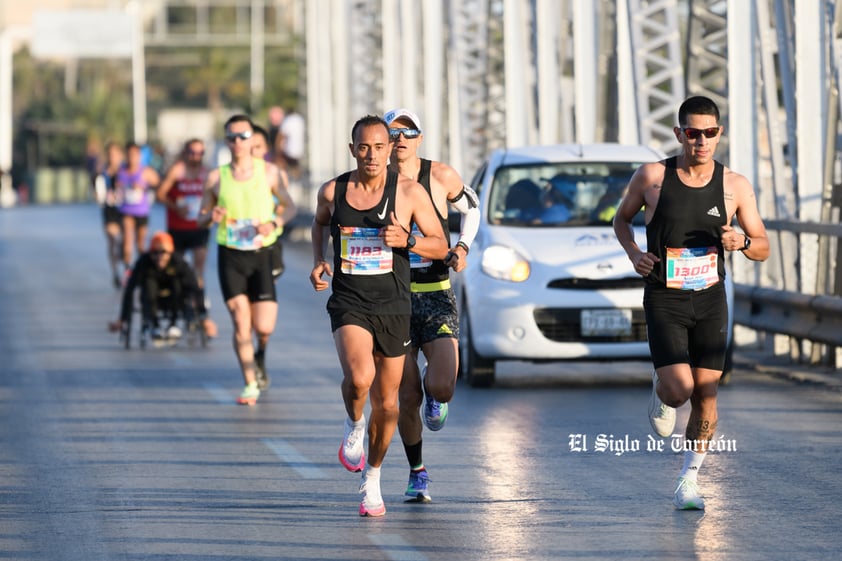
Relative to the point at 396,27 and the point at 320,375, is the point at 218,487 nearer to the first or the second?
the point at 320,375

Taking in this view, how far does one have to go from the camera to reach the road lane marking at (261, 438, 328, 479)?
1076cm

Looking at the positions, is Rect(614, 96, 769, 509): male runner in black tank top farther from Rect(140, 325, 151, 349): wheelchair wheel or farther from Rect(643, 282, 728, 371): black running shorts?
Rect(140, 325, 151, 349): wheelchair wheel

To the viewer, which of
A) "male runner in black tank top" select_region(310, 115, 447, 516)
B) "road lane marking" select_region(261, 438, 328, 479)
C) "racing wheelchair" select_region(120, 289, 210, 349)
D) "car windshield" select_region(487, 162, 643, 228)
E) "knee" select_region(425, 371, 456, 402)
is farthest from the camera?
"racing wheelchair" select_region(120, 289, 210, 349)

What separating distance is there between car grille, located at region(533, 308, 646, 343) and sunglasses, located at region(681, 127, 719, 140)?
5128 mm

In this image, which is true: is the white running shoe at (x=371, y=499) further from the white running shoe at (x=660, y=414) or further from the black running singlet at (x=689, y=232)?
the black running singlet at (x=689, y=232)

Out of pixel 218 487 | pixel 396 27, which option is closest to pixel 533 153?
pixel 218 487

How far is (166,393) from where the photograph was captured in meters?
14.9

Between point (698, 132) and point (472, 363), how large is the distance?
18.5 feet

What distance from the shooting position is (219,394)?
14.8 meters

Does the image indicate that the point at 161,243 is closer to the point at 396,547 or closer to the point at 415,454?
the point at 415,454

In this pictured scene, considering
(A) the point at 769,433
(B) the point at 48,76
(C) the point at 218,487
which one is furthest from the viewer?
(B) the point at 48,76

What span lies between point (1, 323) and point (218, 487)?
40.2 ft

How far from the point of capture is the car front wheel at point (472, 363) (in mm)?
14727

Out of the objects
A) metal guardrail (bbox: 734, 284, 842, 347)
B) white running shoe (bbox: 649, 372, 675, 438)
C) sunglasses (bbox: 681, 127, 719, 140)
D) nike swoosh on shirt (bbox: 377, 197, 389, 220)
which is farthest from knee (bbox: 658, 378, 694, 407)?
metal guardrail (bbox: 734, 284, 842, 347)
